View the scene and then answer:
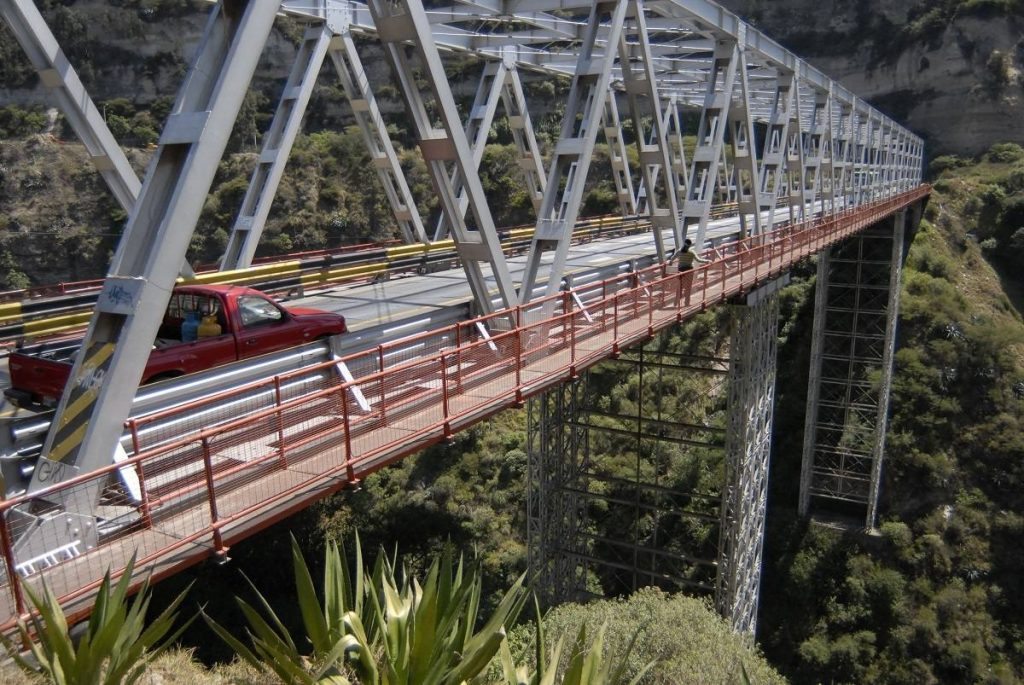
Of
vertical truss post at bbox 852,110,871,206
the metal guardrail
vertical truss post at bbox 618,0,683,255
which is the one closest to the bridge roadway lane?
the metal guardrail

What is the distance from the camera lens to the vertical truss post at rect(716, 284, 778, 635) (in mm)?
15625

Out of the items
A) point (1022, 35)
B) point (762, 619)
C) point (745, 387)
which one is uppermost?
point (1022, 35)

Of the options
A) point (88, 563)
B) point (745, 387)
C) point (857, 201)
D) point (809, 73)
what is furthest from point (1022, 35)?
point (88, 563)

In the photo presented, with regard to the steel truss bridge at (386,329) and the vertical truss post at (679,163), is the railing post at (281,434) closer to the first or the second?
the steel truss bridge at (386,329)

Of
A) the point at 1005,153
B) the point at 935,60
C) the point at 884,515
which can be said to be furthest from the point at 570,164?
the point at 935,60

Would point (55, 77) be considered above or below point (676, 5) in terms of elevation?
below

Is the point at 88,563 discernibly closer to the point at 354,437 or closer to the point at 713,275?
the point at 354,437

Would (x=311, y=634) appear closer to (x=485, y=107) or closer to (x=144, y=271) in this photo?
(x=144, y=271)

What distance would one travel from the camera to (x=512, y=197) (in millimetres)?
51000

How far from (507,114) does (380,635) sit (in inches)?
540

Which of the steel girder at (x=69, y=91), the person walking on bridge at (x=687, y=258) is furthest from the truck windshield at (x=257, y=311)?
the person walking on bridge at (x=687, y=258)

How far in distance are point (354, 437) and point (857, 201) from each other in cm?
3091

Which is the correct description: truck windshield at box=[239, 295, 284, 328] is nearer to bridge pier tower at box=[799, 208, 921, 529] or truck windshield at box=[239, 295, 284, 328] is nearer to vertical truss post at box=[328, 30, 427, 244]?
vertical truss post at box=[328, 30, 427, 244]

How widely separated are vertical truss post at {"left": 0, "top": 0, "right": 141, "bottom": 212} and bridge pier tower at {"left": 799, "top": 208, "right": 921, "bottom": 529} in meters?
24.5
